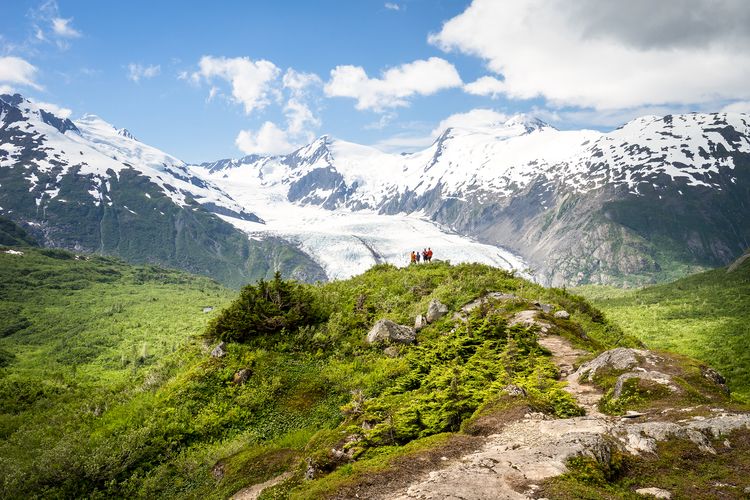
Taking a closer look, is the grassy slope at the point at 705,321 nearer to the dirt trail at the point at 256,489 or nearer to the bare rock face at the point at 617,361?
the bare rock face at the point at 617,361

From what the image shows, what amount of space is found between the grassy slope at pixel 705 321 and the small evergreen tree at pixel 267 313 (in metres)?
21.6

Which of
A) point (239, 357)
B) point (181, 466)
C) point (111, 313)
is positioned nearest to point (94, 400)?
point (239, 357)

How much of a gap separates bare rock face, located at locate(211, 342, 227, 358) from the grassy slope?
23.6 metres

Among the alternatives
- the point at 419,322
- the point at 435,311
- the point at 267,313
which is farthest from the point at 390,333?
the point at 267,313

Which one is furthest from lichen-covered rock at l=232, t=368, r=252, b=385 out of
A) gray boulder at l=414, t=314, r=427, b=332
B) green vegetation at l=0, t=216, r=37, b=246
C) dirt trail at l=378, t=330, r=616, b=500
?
green vegetation at l=0, t=216, r=37, b=246

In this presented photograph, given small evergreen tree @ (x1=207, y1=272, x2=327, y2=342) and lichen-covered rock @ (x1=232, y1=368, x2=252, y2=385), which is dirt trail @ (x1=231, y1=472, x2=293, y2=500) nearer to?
lichen-covered rock @ (x1=232, y1=368, x2=252, y2=385)

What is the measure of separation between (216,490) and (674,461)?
13.1 meters

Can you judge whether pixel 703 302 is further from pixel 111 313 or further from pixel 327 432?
pixel 111 313

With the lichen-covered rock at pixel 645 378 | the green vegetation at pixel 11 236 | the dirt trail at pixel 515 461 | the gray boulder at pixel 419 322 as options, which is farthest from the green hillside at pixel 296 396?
the green vegetation at pixel 11 236

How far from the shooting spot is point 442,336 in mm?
23766

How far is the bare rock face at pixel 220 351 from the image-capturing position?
76.7ft

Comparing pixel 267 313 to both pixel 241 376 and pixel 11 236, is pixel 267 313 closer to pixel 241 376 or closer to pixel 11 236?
pixel 241 376

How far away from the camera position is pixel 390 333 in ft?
83.4

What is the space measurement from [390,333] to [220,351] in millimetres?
9280
